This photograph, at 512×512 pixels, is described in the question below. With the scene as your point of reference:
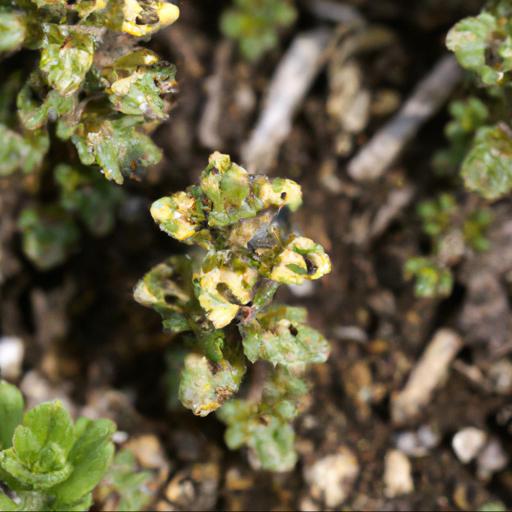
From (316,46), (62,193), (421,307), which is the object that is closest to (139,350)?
(62,193)

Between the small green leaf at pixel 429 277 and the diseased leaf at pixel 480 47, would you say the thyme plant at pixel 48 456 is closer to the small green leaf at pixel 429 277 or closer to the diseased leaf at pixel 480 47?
the small green leaf at pixel 429 277

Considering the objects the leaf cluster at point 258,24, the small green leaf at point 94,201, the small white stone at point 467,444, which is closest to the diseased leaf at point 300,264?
the small white stone at point 467,444

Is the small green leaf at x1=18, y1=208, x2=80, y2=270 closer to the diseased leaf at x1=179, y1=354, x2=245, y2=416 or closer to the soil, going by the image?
the soil

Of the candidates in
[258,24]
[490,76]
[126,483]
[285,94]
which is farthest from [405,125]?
[126,483]

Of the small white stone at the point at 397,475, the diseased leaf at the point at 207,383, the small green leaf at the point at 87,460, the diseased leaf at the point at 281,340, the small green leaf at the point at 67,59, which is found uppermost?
the small green leaf at the point at 67,59

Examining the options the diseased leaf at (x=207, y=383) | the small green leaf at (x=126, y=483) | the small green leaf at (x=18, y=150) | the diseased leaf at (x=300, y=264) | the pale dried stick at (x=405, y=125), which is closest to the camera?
the diseased leaf at (x=300, y=264)

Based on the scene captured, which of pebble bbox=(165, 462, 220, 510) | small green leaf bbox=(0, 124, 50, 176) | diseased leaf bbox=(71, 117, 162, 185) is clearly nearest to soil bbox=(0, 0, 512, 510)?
pebble bbox=(165, 462, 220, 510)

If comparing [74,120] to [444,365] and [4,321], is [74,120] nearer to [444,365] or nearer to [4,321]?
[4,321]
